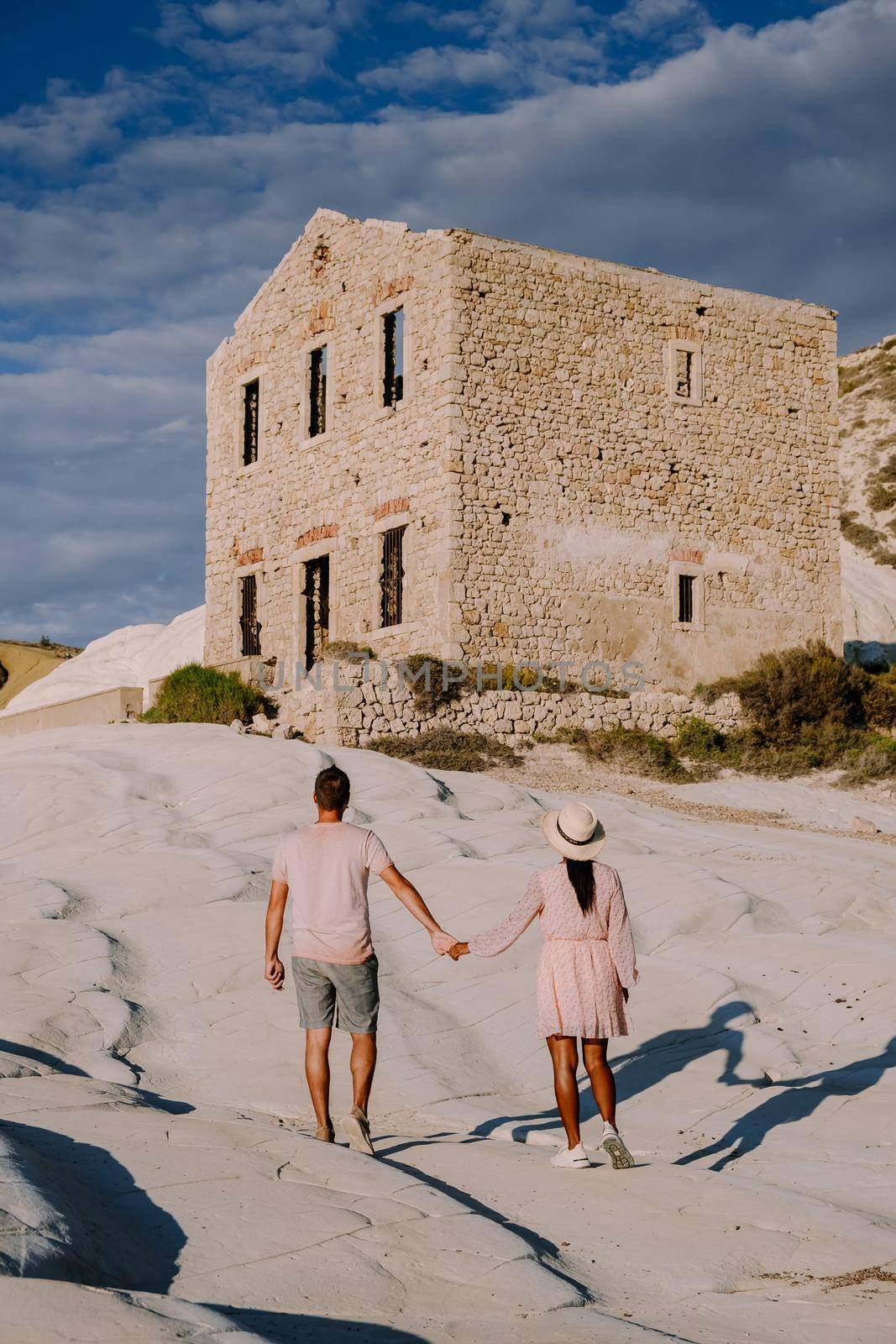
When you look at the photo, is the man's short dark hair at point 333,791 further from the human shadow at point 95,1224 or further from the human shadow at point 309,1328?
the human shadow at point 309,1328

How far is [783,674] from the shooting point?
76.4 feet

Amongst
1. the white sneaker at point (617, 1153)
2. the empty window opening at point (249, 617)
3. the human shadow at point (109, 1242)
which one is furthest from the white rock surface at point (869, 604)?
the human shadow at point (109, 1242)

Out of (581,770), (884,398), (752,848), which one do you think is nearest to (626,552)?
(581,770)

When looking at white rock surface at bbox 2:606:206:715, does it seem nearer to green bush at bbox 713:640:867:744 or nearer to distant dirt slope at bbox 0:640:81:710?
distant dirt slope at bbox 0:640:81:710

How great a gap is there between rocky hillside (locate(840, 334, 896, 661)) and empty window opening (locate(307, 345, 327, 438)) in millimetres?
15554

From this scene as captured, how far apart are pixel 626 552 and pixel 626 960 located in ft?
55.9

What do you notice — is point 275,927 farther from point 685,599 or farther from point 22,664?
point 22,664

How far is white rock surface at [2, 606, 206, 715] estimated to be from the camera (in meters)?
33.1

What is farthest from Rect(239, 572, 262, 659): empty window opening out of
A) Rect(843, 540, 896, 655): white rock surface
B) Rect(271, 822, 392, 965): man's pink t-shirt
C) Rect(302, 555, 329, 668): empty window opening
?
Rect(271, 822, 392, 965): man's pink t-shirt

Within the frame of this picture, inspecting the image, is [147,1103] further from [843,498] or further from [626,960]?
[843,498]

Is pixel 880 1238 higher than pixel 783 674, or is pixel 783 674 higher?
pixel 783 674

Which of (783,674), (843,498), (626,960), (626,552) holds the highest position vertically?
(843,498)

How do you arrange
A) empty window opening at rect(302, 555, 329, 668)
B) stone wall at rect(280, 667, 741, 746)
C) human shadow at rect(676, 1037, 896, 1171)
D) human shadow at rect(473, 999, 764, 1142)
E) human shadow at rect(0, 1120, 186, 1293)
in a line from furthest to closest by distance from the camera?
empty window opening at rect(302, 555, 329, 668)
stone wall at rect(280, 667, 741, 746)
human shadow at rect(473, 999, 764, 1142)
human shadow at rect(676, 1037, 896, 1171)
human shadow at rect(0, 1120, 186, 1293)

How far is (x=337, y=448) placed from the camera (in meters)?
24.3
